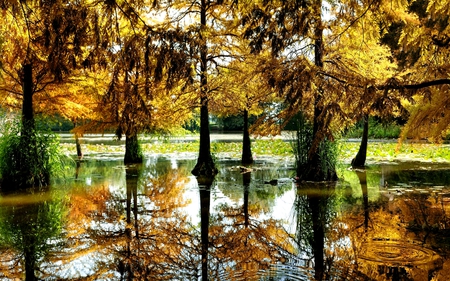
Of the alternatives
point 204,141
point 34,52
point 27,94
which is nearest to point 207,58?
point 204,141

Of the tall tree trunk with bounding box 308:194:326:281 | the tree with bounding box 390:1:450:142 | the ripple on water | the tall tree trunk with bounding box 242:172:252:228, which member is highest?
the tree with bounding box 390:1:450:142

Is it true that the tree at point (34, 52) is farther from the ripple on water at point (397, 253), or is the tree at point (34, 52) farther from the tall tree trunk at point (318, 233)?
the ripple on water at point (397, 253)

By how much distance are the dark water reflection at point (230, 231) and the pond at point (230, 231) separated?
0.04 ft

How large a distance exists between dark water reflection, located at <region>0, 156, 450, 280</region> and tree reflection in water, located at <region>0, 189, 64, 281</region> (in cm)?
2

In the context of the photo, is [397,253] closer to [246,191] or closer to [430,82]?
[430,82]

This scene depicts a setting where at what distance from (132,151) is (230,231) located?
41.8 feet

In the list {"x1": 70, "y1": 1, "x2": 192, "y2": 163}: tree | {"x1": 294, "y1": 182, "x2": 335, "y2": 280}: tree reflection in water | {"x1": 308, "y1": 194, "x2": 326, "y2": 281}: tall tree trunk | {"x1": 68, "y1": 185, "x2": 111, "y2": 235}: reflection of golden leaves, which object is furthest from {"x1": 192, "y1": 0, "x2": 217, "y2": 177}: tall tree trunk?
{"x1": 70, "y1": 1, "x2": 192, "y2": 163}: tree

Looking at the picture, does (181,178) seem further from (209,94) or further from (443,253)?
(443,253)

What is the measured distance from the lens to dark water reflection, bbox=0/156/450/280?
15.0 ft

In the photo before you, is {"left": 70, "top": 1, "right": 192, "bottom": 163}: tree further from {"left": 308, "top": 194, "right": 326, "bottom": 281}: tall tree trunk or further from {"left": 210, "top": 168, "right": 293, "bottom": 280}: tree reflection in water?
{"left": 308, "top": 194, "right": 326, "bottom": 281}: tall tree trunk

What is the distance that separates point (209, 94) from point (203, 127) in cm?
115

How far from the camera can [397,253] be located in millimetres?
5043

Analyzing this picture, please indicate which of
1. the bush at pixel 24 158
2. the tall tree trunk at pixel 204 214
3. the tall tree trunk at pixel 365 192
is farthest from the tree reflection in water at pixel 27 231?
the tall tree trunk at pixel 365 192

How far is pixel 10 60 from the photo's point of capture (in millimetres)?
11578
